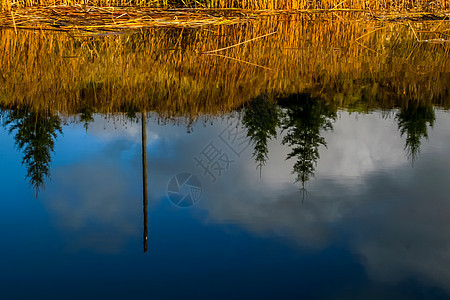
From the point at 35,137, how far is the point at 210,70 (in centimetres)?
343

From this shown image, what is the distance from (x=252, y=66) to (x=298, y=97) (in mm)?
1702

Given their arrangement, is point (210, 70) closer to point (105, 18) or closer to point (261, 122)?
point (261, 122)

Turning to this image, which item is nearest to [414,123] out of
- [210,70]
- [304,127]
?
[304,127]

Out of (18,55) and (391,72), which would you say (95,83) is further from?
(391,72)

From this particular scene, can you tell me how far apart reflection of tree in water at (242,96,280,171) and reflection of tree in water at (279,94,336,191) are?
12 centimetres

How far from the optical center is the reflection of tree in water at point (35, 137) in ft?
16.8

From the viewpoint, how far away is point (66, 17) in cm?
1290

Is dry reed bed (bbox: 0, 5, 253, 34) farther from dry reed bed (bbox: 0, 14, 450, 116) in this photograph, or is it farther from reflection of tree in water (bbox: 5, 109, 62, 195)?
reflection of tree in water (bbox: 5, 109, 62, 195)

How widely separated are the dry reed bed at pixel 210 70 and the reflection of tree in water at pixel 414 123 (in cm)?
29

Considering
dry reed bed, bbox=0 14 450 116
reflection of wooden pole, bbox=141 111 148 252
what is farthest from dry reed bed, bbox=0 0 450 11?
reflection of wooden pole, bbox=141 111 148 252

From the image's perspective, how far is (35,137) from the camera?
19.6 ft

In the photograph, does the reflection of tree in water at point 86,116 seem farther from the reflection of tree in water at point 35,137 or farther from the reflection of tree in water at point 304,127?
the reflection of tree in water at point 304,127

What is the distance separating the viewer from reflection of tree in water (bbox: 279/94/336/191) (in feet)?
17.3

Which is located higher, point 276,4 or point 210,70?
point 276,4
